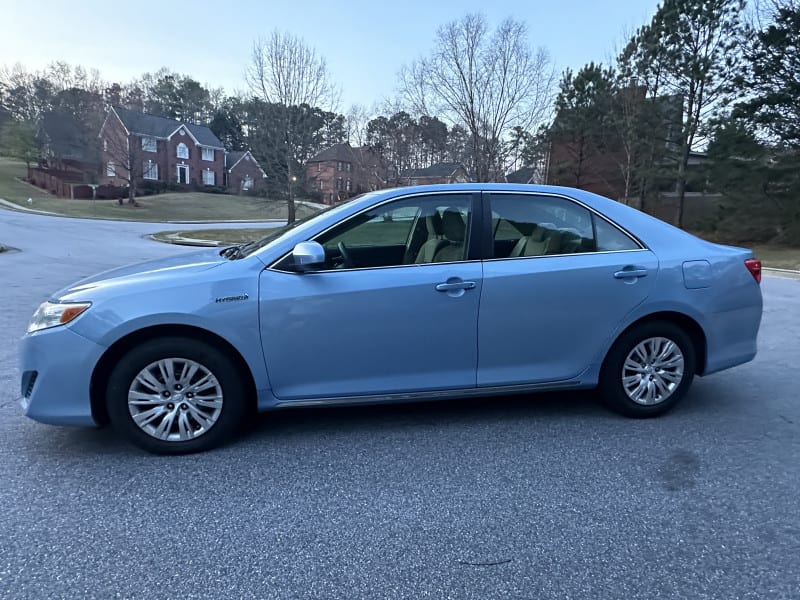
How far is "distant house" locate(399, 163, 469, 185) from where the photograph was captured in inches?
891

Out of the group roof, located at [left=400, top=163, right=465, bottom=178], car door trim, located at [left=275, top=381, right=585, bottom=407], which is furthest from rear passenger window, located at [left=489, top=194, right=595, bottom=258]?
roof, located at [left=400, top=163, right=465, bottom=178]

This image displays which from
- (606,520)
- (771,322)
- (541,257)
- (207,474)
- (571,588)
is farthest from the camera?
(771,322)

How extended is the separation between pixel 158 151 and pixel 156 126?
8.69 feet

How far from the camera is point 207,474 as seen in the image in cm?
316

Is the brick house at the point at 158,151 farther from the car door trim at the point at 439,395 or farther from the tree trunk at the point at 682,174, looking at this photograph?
the car door trim at the point at 439,395

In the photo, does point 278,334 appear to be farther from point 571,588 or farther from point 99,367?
point 571,588

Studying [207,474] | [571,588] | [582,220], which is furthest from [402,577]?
[582,220]

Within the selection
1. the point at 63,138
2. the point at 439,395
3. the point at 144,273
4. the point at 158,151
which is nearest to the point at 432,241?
the point at 439,395

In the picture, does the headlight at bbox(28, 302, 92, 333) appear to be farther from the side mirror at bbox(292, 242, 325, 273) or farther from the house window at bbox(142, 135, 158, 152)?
the house window at bbox(142, 135, 158, 152)

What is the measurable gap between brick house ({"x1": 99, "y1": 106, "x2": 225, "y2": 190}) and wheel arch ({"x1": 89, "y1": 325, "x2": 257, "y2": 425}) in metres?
50.3

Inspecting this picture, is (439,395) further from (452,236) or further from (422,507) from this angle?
(452,236)

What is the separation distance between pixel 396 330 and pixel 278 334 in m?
0.74

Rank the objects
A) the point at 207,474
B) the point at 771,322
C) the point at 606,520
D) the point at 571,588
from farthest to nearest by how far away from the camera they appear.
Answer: the point at 771,322 < the point at 207,474 < the point at 606,520 < the point at 571,588

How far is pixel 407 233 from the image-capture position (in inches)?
158
